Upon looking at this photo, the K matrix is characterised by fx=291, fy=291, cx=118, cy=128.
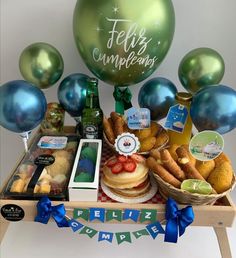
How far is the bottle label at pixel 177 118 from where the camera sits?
1000 mm

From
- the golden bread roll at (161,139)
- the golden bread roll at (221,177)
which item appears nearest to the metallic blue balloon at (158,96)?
the golden bread roll at (161,139)

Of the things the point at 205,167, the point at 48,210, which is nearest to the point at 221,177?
the point at 205,167

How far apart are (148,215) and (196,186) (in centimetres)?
16

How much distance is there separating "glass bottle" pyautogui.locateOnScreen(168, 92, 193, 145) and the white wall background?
38cm

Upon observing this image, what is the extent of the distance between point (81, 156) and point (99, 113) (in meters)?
0.21

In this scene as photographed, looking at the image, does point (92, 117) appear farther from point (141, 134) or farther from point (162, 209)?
point (162, 209)

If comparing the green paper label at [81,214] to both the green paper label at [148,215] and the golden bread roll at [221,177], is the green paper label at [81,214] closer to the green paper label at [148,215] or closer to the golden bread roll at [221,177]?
the green paper label at [148,215]

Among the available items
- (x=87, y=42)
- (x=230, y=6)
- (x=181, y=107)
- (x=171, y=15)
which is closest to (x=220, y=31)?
(x=230, y=6)

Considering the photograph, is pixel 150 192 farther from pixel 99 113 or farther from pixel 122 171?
pixel 99 113

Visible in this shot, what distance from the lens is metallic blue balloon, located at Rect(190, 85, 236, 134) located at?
2.91ft

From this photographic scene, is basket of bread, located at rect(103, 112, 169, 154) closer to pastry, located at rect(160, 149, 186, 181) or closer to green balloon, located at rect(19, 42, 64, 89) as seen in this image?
pastry, located at rect(160, 149, 186, 181)

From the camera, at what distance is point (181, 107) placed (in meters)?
1.00

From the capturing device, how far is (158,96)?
1.11m

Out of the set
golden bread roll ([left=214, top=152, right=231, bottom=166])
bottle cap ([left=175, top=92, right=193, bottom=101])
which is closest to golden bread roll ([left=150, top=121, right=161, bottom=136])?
bottle cap ([left=175, top=92, right=193, bottom=101])
